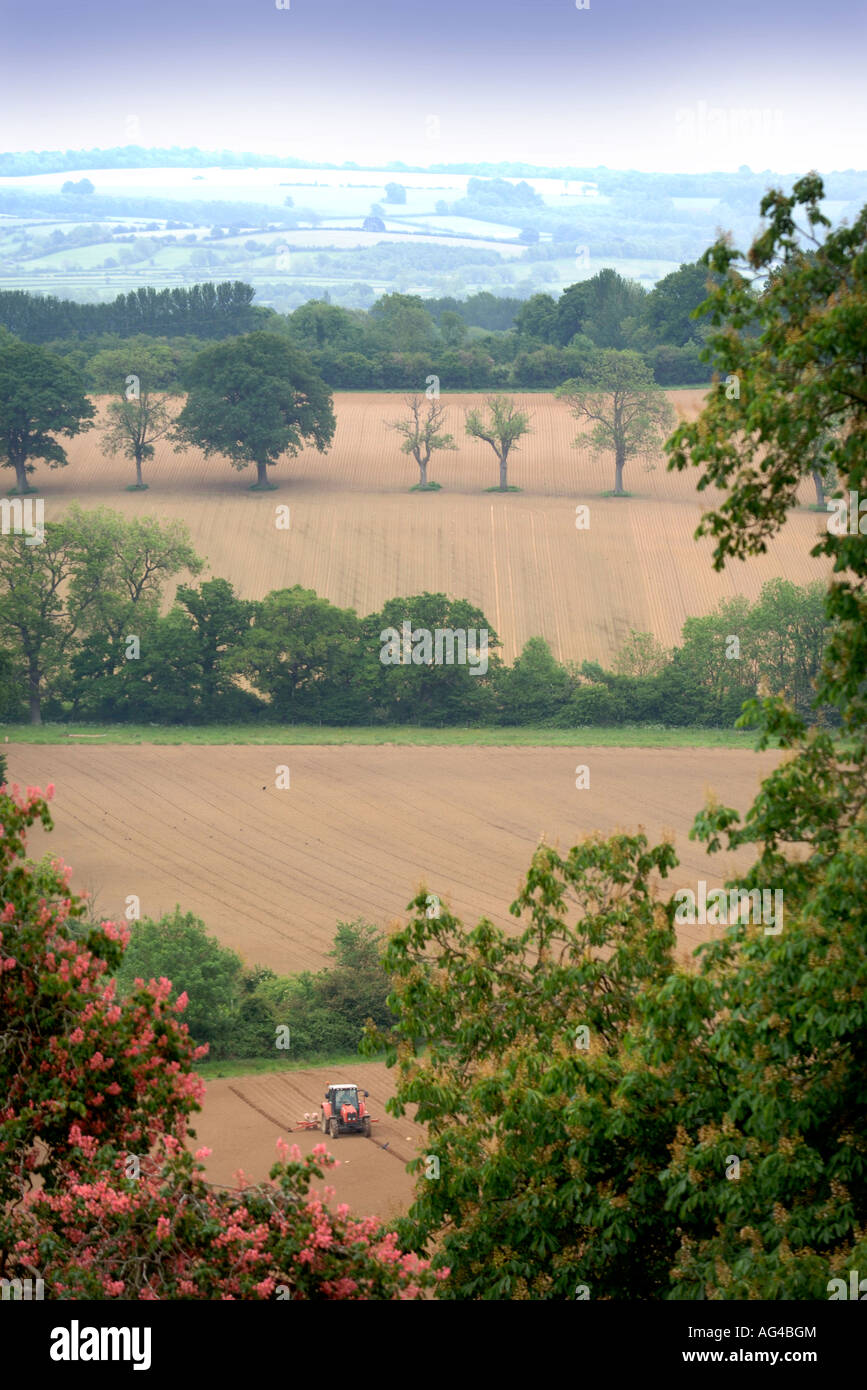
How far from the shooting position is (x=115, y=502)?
92.1 metres

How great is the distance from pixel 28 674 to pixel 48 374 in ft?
110

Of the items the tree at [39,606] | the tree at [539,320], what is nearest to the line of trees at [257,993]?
the tree at [39,606]

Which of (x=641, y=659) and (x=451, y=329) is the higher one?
(x=451, y=329)

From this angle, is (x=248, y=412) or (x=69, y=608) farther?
(x=248, y=412)

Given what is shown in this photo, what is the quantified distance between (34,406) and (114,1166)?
3364 inches

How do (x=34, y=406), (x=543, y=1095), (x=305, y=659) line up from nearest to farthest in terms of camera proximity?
(x=543, y=1095) → (x=305, y=659) → (x=34, y=406)

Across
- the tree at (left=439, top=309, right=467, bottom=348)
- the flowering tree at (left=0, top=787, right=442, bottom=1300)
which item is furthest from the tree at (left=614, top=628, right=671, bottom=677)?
the tree at (left=439, top=309, right=467, bottom=348)

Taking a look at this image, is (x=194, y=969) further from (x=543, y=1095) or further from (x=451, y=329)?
(x=451, y=329)

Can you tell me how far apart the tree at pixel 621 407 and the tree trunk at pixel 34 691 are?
39983 mm

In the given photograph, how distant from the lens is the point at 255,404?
94000mm

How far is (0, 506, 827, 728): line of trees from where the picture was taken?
213 ft

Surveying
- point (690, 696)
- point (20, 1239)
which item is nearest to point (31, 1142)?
point (20, 1239)

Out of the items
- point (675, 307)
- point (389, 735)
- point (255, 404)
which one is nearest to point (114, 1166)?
point (389, 735)
